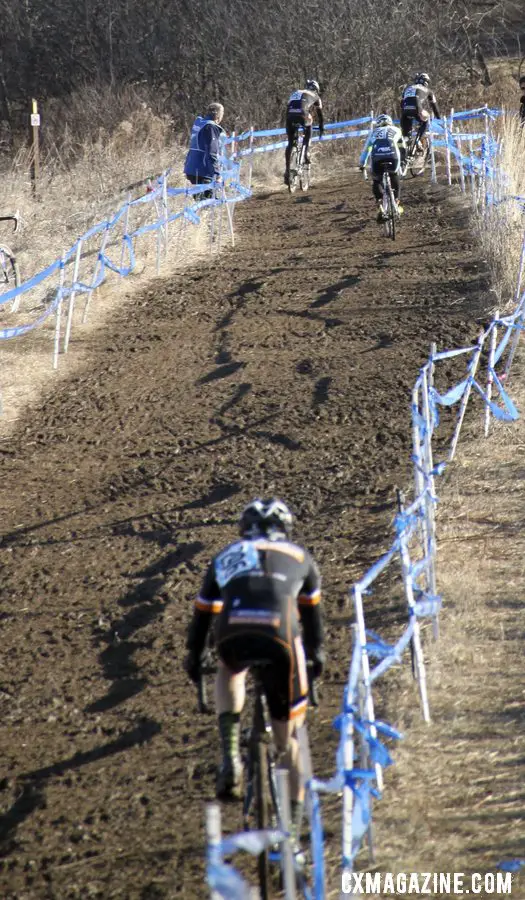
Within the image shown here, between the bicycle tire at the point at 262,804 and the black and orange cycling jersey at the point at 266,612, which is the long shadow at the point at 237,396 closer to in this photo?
the black and orange cycling jersey at the point at 266,612

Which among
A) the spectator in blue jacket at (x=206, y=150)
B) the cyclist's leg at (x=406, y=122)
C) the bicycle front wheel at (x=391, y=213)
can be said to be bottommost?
the bicycle front wheel at (x=391, y=213)

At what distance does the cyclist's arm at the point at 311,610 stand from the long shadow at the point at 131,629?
1770 millimetres

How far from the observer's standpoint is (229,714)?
458cm

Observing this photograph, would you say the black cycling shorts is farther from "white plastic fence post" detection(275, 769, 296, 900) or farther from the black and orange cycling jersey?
"white plastic fence post" detection(275, 769, 296, 900)

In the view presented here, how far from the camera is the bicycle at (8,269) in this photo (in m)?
13.7

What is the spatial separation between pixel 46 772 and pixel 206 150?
12260mm

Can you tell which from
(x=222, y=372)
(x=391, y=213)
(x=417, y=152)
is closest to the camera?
(x=222, y=372)

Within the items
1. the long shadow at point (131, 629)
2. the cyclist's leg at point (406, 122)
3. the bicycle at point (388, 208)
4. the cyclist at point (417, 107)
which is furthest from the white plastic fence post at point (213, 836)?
the cyclist's leg at point (406, 122)

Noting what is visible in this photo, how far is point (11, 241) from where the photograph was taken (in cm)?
1714

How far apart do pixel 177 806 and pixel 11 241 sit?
44.0ft

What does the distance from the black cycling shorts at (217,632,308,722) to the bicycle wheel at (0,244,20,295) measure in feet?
33.1

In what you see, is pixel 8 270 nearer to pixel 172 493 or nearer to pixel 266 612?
pixel 172 493

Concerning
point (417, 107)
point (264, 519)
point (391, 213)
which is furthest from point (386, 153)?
point (264, 519)

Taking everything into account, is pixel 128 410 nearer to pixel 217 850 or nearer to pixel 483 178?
pixel 483 178
